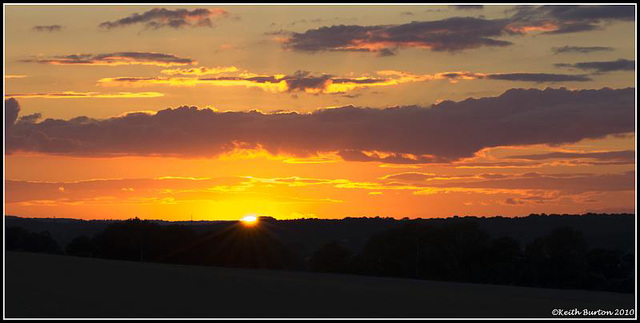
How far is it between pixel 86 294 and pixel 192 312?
599cm

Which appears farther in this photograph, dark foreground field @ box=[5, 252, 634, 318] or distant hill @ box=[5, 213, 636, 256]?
distant hill @ box=[5, 213, 636, 256]

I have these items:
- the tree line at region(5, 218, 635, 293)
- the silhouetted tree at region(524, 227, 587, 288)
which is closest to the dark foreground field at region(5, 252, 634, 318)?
the silhouetted tree at region(524, 227, 587, 288)

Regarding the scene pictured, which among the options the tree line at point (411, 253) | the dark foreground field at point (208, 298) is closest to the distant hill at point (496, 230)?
the tree line at point (411, 253)

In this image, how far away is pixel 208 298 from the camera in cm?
4425

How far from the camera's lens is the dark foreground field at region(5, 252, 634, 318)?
127 feet

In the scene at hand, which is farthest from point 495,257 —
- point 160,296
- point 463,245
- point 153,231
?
point 160,296

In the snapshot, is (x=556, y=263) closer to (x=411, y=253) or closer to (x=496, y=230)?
(x=411, y=253)

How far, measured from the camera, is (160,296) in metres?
43.8

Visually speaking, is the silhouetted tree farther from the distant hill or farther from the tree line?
the distant hill

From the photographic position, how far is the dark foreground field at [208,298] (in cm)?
3872

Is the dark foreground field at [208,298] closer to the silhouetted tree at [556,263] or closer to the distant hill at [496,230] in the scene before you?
the silhouetted tree at [556,263]

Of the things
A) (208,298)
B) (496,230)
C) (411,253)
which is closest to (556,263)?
(411,253)

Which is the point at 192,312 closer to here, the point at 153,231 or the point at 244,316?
the point at 244,316

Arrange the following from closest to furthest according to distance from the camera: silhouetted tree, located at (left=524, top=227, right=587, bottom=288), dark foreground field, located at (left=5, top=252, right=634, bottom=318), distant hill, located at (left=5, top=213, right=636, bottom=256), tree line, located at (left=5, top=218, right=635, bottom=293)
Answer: dark foreground field, located at (left=5, top=252, right=634, bottom=318)
silhouetted tree, located at (left=524, top=227, right=587, bottom=288)
tree line, located at (left=5, top=218, right=635, bottom=293)
distant hill, located at (left=5, top=213, right=636, bottom=256)
